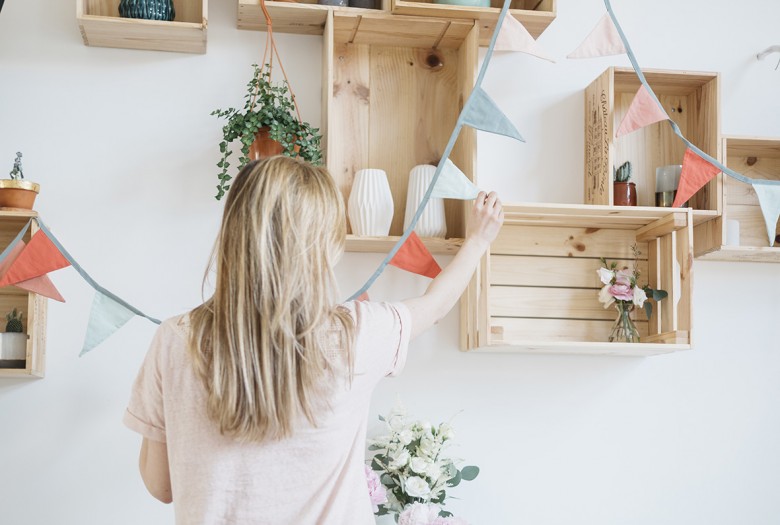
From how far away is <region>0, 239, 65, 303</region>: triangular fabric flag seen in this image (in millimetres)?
1901

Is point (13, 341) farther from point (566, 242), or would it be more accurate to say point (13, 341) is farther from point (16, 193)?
point (566, 242)

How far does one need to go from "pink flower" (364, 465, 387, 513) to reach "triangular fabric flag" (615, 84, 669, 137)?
981 millimetres

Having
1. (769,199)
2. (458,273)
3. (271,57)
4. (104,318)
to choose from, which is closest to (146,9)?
(271,57)

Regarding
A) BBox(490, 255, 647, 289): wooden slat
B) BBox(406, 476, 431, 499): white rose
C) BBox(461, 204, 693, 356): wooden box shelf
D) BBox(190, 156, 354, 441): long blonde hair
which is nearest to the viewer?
BBox(190, 156, 354, 441): long blonde hair

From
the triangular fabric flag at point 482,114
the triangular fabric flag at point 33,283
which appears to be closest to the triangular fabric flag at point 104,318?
the triangular fabric flag at point 33,283

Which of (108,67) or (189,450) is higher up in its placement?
(108,67)

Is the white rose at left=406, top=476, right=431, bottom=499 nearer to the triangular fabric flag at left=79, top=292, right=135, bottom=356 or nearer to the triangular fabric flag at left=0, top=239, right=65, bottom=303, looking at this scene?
the triangular fabric flag at left=79, top=292, right=135, bottom=356

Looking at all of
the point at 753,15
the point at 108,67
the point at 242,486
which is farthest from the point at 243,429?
the point at 753,15

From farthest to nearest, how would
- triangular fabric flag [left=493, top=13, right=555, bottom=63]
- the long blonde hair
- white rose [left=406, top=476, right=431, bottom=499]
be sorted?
1. white rose [left=406, top=476, right=431, bottom=499]
2. triangular fabric flag [left=493, top=13, right=555, bottom=63]
3. the long blonde hair

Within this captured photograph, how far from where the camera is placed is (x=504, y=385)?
7.64 feet

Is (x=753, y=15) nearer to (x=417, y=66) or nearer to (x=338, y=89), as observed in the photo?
(x=417, y=66)

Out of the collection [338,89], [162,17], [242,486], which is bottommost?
[242,486]

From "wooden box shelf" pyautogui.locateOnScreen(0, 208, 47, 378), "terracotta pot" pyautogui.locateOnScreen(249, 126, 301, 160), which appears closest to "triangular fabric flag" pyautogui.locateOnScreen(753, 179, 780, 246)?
"terracotta pot" pyautogui.locateOnScreen(249, 126, 301, 160)

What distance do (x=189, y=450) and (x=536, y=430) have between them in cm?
129
